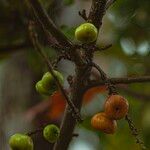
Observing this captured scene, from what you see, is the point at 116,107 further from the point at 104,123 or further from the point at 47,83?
the point at 47,83

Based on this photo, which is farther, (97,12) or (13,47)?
(13,47)

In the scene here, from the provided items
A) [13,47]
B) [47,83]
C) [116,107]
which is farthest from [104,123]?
[13,47]

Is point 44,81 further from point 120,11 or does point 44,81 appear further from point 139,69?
point 139,69

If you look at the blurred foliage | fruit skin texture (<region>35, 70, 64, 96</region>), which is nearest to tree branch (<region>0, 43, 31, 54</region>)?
the blurred foliage

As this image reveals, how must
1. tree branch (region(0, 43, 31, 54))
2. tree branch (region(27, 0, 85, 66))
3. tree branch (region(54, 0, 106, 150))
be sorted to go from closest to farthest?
tree branch (region(27, 0, 85, 66)) → tree branch (region(54, 0, 106, 150)) → tree branch (region(0, 43, 31, 54))

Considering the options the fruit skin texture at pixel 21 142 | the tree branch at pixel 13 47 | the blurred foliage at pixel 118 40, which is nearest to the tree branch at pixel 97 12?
the fruit skin texture at pixel 21 142

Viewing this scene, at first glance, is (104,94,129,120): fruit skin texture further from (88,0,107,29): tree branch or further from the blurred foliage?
the blurred foliage

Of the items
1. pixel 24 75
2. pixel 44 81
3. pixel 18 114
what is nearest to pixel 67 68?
pixel 24 75
